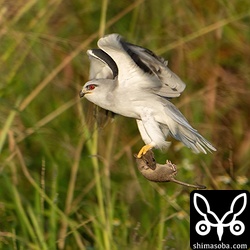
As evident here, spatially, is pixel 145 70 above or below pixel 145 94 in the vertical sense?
above

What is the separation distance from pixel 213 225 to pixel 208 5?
2.35 meters

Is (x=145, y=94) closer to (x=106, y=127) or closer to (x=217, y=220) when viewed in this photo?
(x=217, y=220)

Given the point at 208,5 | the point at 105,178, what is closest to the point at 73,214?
the point at 105,178

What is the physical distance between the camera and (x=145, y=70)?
6266 mm

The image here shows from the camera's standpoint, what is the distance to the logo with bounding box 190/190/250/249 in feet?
21.6

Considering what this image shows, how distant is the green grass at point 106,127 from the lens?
708 cm

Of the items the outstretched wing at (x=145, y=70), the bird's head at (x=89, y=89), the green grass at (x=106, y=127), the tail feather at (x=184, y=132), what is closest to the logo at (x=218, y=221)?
the green grass at (x=106, y=127)

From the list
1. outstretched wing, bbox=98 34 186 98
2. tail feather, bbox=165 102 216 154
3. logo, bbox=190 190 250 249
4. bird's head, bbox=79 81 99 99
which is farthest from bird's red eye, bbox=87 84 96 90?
logo, bbox=190 190 250 249

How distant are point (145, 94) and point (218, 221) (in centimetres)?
77

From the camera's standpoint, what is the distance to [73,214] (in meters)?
7.69

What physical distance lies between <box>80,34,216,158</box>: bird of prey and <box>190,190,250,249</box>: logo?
414mm

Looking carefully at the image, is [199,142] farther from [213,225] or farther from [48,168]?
[48,168]

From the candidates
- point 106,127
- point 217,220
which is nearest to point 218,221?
point 217,220

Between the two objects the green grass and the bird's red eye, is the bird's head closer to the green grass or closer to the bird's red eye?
the bird's red eye
